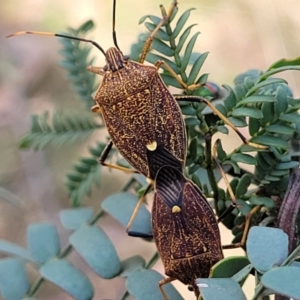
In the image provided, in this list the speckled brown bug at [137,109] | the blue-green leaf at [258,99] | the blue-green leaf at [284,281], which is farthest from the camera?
the speckled brown bug at [137,109]

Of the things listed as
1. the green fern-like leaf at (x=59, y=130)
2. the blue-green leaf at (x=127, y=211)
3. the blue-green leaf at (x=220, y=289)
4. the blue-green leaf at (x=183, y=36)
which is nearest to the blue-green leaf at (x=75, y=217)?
the blue-green leaf at (x=127, y=211)

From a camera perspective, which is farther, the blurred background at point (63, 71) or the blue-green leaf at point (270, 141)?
the blurred background at point (63, 71)

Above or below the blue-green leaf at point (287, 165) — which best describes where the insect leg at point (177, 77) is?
above

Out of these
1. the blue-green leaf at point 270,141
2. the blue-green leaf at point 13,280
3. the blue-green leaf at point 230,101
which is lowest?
the blue-green leaf at point 13,280

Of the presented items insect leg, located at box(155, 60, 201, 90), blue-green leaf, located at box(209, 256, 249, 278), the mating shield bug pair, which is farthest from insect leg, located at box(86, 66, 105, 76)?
blue-green leaf, located at box(209, 256, 249, 278)

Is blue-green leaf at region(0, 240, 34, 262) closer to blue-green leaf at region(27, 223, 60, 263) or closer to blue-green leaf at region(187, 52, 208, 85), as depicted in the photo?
blue-green leaf at region(27, 223, 60, 263)

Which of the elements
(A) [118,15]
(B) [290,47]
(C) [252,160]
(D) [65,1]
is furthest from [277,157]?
(D) [65,1]

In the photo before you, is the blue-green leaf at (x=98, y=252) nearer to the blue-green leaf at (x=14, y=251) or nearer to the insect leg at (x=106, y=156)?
the blue-green leaf at (x=14, y=251)
